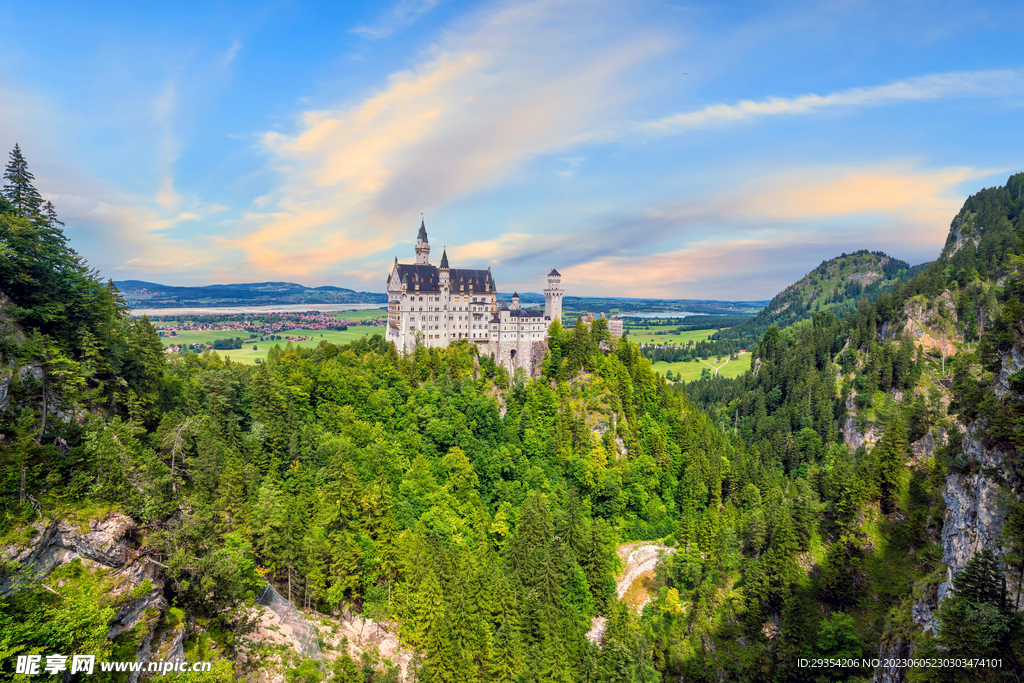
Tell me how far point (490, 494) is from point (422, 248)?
172ft

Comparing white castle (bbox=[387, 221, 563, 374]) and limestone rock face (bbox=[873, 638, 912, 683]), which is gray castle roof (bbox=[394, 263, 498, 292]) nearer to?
white castle (bbox=[387, 221, 563, 374])

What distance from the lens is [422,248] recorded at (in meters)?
97.8

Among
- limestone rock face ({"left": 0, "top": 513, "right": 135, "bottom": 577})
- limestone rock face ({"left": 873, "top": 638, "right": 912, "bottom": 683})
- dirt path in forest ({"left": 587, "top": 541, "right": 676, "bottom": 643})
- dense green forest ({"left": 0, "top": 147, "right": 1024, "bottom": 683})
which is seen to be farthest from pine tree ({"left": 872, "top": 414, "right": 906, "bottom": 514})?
limestone rock face ({"left": 0, "top": 513, "right": 135, "bottom": 577})

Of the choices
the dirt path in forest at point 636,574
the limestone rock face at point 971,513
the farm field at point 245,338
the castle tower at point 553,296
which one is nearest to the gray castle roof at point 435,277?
the castle tower at point 553,296

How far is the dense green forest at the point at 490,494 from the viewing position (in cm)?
2714

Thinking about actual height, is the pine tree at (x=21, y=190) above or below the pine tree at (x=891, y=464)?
above

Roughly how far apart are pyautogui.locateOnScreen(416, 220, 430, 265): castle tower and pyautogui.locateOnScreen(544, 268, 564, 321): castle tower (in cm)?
2638

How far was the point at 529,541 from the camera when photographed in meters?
58.2

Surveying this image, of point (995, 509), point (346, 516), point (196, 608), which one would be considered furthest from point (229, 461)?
point (995, 509)

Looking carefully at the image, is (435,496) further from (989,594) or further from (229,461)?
(989,594)

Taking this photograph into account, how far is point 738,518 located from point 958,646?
49969 millimetres

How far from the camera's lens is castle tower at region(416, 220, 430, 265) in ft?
320

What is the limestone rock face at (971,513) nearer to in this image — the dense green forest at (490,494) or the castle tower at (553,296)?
the dense green forest at (490,494)

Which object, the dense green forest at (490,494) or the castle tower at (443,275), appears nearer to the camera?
the dense green forest at (490,494)
